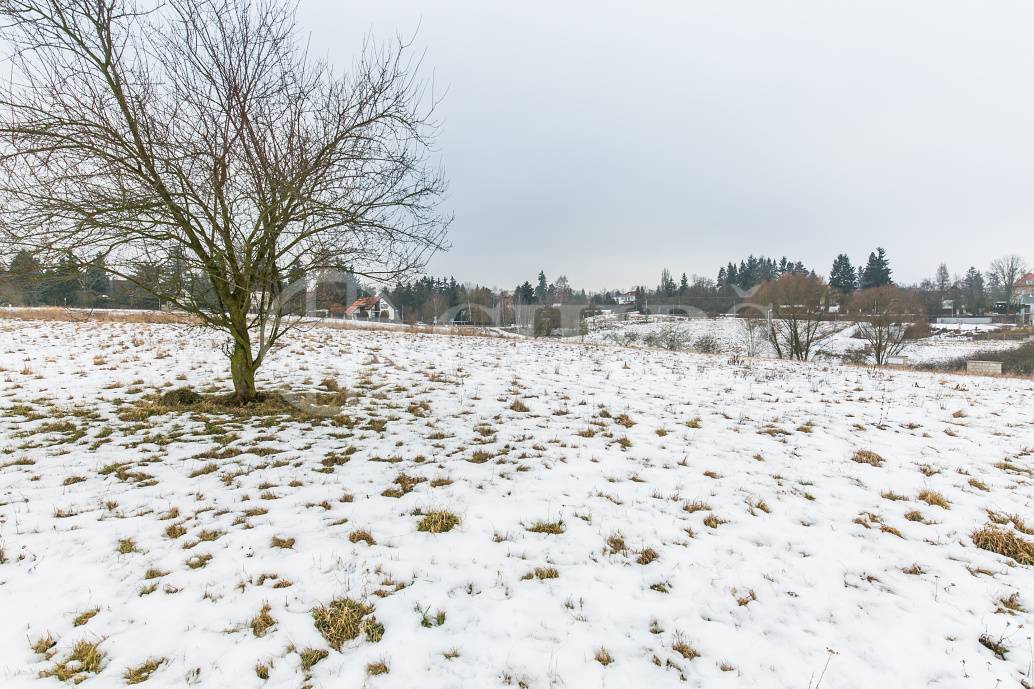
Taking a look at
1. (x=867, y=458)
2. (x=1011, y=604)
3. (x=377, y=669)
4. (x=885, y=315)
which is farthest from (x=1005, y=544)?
(x=885, y=315)

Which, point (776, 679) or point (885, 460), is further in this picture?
point (885, 460)

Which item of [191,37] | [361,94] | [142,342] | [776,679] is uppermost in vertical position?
[191,37]

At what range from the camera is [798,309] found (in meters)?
31.3

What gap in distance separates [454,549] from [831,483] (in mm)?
4323

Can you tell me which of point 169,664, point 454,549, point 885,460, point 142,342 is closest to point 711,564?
point 454,549

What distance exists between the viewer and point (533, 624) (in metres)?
2.71

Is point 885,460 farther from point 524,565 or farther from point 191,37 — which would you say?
point 191,37

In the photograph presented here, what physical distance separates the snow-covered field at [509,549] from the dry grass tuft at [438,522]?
0.11 feet

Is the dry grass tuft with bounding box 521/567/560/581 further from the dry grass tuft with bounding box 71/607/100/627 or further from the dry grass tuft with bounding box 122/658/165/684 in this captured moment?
the dry grass tuft with bounding box 71/607/100/627

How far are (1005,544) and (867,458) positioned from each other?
209 centimetres

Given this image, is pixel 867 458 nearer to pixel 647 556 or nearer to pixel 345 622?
pixel 647 556

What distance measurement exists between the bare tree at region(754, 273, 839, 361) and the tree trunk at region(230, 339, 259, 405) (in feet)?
103

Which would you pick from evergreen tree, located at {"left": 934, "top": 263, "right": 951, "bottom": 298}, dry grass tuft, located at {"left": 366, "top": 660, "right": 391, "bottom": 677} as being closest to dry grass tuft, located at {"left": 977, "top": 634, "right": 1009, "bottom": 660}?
dry grass tuft, located at {"left": 366, "top": 660, "right": 391, "bottom": 677}

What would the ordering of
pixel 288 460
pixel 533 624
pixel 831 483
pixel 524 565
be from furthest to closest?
pixel 288 460
pixel 831 483
pixel 524 565
pixel 533 624
